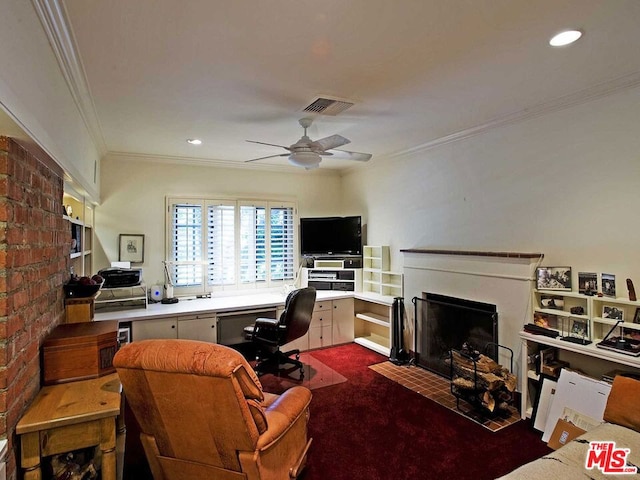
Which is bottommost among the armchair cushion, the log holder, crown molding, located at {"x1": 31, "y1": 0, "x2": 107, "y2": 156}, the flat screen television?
the log holder

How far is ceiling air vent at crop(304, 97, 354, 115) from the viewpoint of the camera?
2.83 meters

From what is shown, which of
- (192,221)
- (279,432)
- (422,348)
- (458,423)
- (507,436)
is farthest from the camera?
(192,221)

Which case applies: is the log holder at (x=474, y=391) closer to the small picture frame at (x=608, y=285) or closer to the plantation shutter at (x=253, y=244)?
the small picture frame at (x=608, y=285)

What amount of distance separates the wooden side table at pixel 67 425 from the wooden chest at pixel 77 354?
10 centimetres

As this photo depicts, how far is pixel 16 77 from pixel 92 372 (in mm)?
1546

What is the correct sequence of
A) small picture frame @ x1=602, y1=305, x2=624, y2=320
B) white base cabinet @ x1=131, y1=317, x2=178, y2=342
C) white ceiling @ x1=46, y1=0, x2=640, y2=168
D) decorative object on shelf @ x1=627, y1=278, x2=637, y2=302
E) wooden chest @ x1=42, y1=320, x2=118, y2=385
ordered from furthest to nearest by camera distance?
1. white base cabinet @ x1=131, y1=317, x2=178, y2=342
2. small picture frame @ x1=602, y1=305, x2=624, y2=320
3. decorative object on shelf @ x1=627, y1=278, x2=637, y2=302
4. wooden chest @ x1=42, y1=320, x2=118, y2=385
5. white ceiling @ x1=46, y1=0, x2=640, y2=168

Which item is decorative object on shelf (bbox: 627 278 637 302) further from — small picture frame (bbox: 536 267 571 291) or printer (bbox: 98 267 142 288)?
printer (bbox: 98 267 142 288)

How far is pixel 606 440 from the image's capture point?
188cm

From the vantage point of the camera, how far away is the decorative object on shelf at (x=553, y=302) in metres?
3.00

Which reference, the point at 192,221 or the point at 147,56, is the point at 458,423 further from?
the point at 192,221

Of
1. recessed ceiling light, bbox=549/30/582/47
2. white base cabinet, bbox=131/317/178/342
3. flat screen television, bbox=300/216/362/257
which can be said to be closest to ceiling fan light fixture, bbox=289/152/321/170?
recessed ceiling light, bbox=549/30/582/47

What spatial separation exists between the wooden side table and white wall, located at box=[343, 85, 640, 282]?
339 centimetres

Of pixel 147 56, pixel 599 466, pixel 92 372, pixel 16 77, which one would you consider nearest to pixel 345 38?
pixel 147 56

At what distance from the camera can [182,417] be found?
5.81 feet
